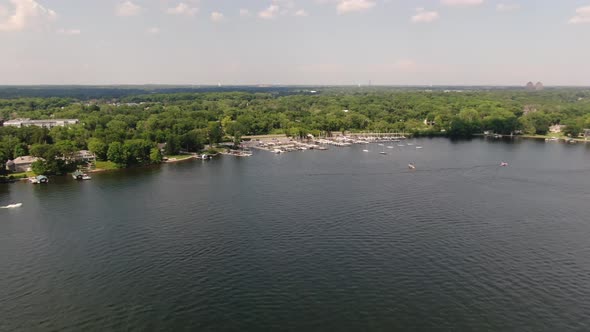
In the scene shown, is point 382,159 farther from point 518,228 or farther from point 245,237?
point 245,237

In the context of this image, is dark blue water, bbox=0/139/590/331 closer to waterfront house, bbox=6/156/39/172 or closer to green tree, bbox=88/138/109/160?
waterfront house, bbox=6/156/39/172

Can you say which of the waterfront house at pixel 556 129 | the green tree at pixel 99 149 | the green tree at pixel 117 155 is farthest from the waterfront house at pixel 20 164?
the waterfront house at pixel 556 129

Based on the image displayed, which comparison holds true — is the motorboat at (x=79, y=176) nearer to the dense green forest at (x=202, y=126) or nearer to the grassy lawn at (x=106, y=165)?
the dense green forest at (x=202, y=126)

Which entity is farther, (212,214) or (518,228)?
(212,214)

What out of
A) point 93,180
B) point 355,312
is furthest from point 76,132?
point 355,312

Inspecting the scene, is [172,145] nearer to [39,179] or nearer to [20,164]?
[20,164]

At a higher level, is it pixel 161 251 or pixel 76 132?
pixel 76 132

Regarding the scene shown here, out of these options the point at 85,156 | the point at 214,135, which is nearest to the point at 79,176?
the point at 85,156
